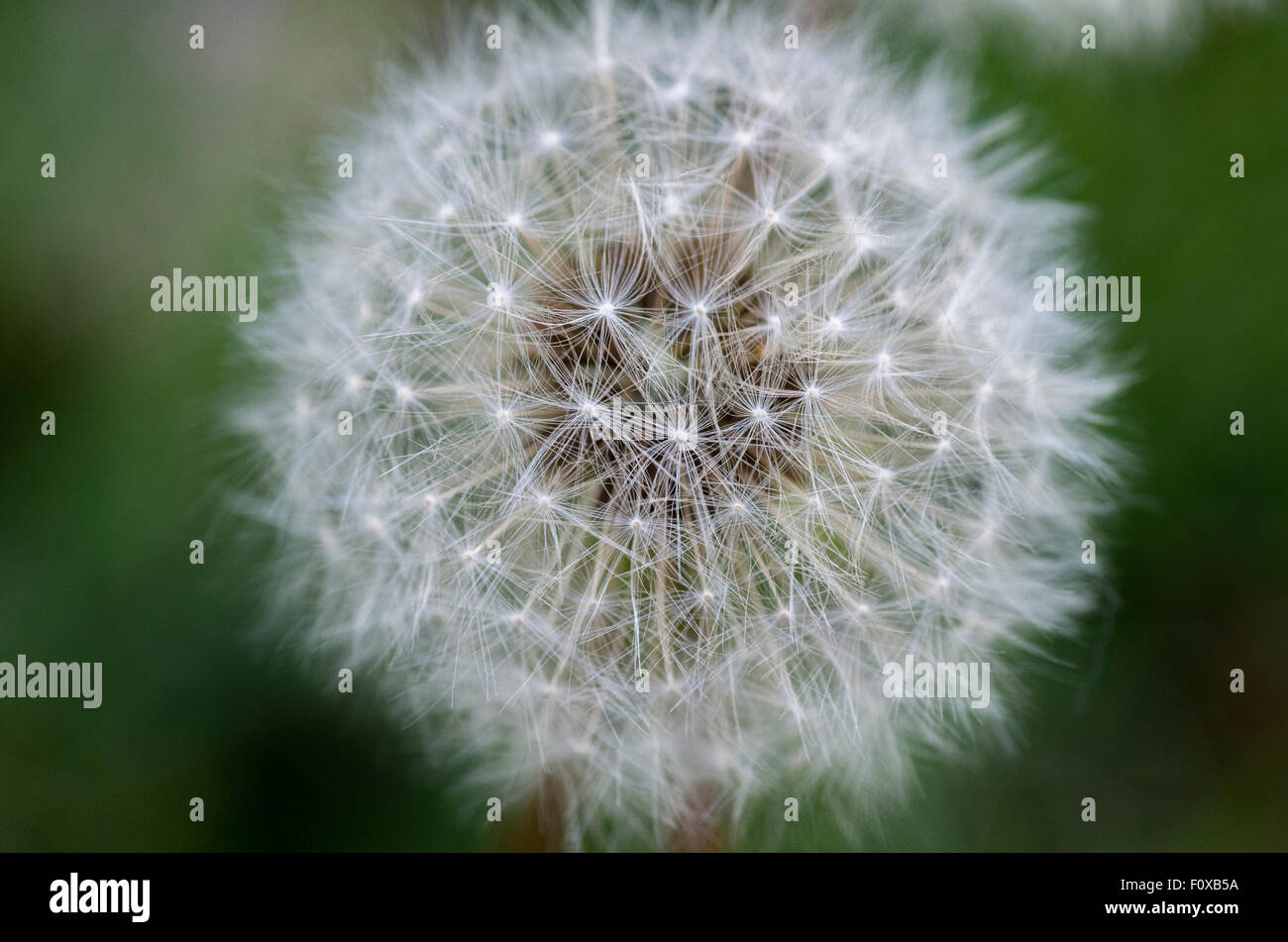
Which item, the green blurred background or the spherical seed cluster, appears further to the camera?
the green blurred background

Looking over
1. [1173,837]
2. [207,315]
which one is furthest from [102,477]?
[1173,837]

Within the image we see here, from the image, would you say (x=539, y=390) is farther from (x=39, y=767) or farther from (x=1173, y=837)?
(x=1173, y=837)

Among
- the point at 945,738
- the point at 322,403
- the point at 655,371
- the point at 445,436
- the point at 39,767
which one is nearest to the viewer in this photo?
the point at 655,371

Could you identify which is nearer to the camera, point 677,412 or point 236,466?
point 677,412
